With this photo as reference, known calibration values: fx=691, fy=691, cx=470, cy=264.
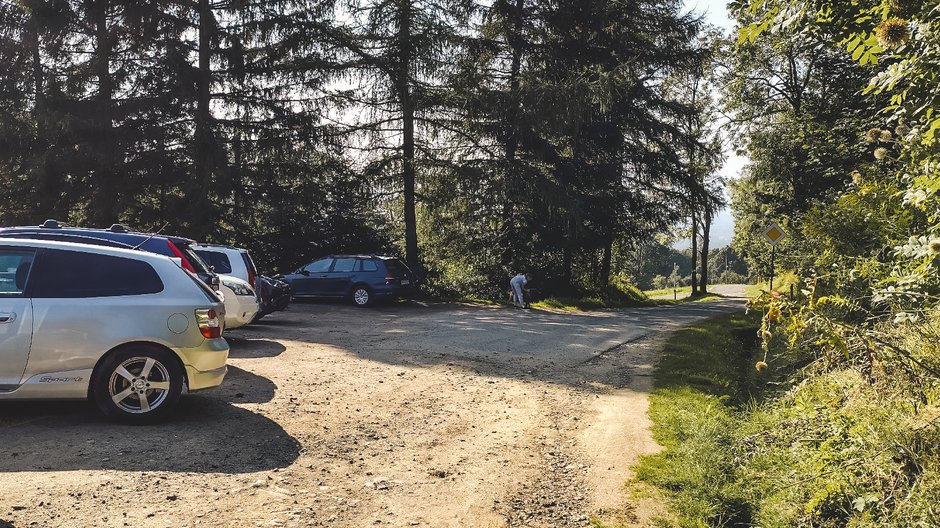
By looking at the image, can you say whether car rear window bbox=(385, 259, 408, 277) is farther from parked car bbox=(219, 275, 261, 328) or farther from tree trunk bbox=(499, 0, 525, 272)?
parked car bbox=(219, 275, 261, 328)

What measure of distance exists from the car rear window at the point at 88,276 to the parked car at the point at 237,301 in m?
5.50

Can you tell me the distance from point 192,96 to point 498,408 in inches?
793

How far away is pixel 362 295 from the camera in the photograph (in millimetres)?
22406

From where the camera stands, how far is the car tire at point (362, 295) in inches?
878

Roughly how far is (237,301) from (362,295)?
10.1 meters

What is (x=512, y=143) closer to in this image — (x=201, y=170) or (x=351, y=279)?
(x=351, y=279)

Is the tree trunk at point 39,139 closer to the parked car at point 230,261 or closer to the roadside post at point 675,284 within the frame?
the parked car at point 230,261

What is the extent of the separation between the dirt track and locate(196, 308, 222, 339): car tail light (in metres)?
0.84

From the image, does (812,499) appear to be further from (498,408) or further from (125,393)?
(125,393)

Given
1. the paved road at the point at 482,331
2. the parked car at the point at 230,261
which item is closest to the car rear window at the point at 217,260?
the parked car at the point at 230,261

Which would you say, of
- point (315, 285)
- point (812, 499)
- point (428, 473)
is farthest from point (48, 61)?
point (812, 499)

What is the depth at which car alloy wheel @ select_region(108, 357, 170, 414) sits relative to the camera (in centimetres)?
630

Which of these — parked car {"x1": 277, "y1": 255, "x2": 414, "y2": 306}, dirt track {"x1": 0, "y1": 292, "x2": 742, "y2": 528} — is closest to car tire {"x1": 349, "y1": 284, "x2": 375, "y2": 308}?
parked car {"x1": 277, "y1": 255, "x2": 414, "y2": 306}

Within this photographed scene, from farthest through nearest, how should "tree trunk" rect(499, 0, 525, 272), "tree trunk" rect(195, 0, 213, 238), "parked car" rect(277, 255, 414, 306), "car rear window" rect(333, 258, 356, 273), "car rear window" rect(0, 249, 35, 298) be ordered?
"tree trunk" rect(499, 0, 525, 272)
"tree trunk" rect(195, 0, 213, 238)
"car rear window" rect(333, 258, 356, 273)
"parked car" rect(277, 255, 414, 306)
"car rear window" rect(0, 249, 35, 298)
